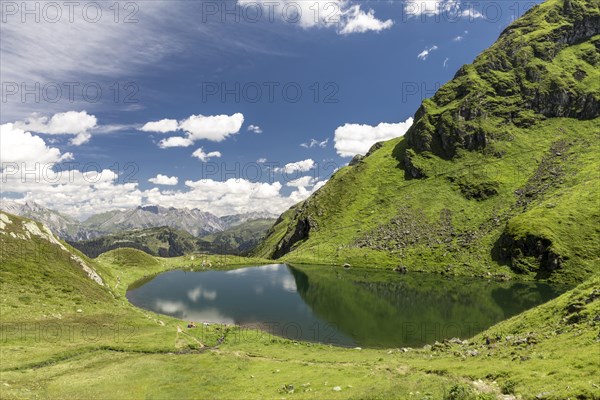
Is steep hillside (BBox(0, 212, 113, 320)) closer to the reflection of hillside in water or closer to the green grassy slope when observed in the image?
the green grassy slope

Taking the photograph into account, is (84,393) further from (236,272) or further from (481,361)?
(236,272)

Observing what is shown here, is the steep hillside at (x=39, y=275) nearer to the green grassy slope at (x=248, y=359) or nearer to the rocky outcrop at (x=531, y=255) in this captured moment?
the green grassy slope at (x=248, y=359)

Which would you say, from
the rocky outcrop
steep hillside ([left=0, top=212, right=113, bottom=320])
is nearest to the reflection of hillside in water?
the rocky outcrop

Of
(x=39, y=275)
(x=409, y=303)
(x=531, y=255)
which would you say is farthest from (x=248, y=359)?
(x=531, y=255)

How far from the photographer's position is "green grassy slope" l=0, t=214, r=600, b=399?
2655 centimetres

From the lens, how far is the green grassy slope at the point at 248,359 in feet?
87.1

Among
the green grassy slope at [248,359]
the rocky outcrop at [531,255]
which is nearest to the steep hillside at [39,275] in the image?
the green grassy slope at [248,359]

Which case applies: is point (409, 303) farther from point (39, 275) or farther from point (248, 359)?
point (39, 275)

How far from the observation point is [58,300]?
226 ft

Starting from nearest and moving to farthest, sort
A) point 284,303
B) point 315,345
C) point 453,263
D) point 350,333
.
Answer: point 315,345
point 350,333
point 284,303
point 453,263

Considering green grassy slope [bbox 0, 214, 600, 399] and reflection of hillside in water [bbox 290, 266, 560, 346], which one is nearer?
green grassy slope [bbox 0, 214, 600, 399]

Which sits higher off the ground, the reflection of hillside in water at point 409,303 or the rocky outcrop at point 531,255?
the rocky outcrop at point 531,255

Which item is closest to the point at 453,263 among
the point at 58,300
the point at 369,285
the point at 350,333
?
the point at 369,285

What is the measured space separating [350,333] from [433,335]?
1752 centimetres
